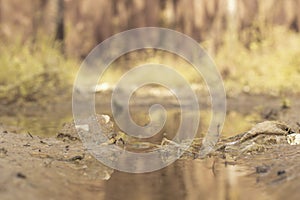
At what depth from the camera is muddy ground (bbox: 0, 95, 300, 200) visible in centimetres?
303

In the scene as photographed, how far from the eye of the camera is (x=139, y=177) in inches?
141

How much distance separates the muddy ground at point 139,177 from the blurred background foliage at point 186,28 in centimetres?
650

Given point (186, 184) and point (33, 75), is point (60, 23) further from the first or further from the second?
point (186, 184)

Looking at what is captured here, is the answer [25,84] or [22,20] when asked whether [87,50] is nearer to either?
[22,20]

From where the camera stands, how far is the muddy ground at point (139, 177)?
3031 mm

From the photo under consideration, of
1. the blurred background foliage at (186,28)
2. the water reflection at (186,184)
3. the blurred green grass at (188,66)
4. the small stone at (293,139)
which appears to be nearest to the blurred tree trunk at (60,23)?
the blurred background foliage at (186,28)

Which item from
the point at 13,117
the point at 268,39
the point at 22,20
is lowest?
the point at 13,117

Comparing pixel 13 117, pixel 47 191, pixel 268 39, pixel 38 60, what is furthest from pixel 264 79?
pixel 47 191

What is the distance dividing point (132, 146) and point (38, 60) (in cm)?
568

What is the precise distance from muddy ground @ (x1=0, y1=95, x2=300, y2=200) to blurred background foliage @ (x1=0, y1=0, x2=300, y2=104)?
21.3 ft

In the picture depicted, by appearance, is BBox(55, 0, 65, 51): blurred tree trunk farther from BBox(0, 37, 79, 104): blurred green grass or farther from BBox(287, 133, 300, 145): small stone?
BBox(287, 133, 300, 145): small stone

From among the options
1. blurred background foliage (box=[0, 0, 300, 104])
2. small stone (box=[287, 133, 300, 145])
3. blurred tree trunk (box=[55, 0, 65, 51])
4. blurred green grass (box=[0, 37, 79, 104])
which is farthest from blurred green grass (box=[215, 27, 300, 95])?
small stone (box=[287, 133, 300, 145])

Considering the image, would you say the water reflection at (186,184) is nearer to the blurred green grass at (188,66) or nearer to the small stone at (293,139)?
the small stone at (293,139)

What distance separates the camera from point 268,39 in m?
12.2
